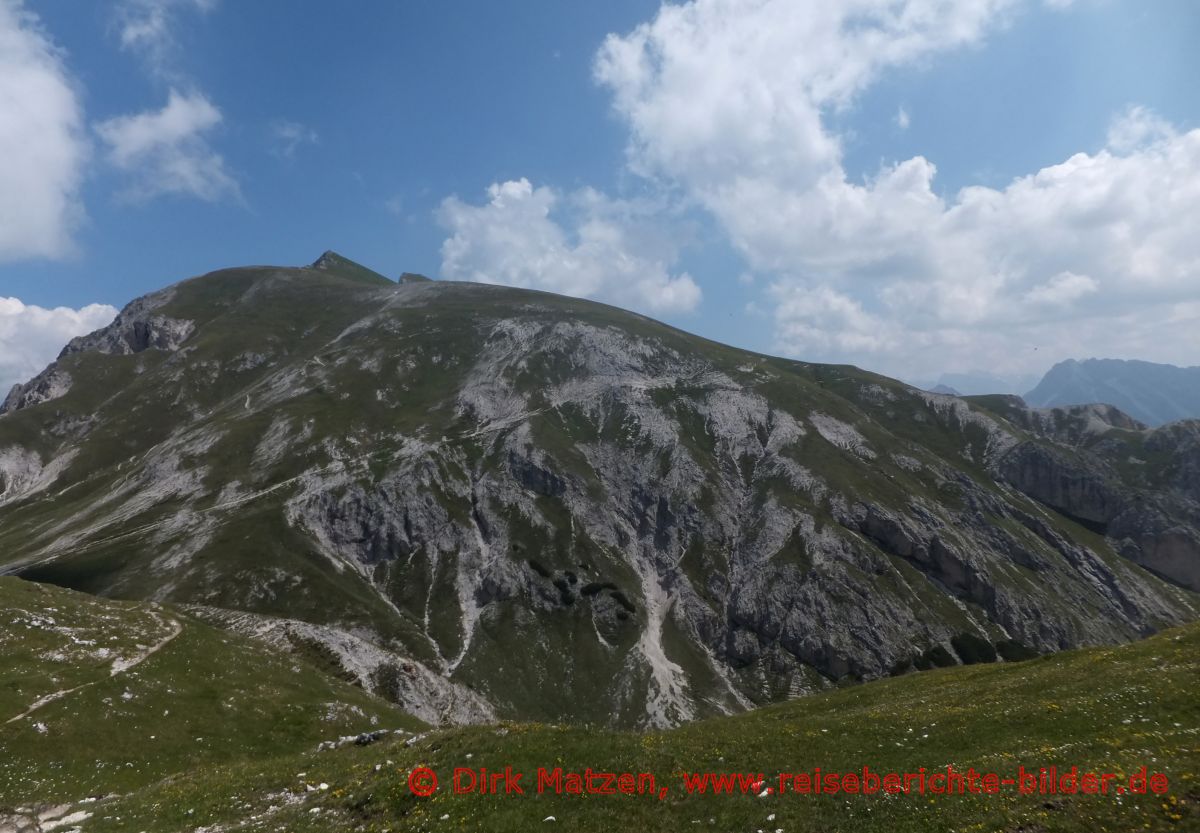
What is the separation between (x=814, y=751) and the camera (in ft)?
87.0

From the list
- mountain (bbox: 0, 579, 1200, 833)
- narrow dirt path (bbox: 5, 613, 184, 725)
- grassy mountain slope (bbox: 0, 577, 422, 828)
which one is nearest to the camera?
mountain (bbox: 0, 579, 1200, 833)

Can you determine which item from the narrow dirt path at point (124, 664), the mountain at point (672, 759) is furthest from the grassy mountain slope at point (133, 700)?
the mountain at point (672, 759)

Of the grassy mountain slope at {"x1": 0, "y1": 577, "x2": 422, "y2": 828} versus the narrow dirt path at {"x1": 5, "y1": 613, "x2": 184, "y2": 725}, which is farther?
the narrow dirt path at {"x1": 5, "y1": 613, "x2": 184, "y2": 725}

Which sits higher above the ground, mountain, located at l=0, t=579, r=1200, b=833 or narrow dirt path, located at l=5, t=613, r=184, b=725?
narrow dirt path, located at l=5, t=613, r=184, b=725

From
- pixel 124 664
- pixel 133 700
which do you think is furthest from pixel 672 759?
pixel 124 664

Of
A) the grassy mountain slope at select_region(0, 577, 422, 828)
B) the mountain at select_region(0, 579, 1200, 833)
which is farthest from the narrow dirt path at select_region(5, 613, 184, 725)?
the mountain at select_region(0, 579, 1200, 833)

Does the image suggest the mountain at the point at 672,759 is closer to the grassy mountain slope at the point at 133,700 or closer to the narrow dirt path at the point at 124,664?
the grassy mountain slope at the point at 133,700

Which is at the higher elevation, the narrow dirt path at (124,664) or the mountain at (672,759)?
the narrow dirt path at (124,664)

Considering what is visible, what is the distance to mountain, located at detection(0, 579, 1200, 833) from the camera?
19.7 meters

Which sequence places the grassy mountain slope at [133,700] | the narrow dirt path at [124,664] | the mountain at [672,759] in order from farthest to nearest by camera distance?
the narrow dirt path at [124,664] < the grassy mountain slope at [133,700] < the mountain at [672,759]

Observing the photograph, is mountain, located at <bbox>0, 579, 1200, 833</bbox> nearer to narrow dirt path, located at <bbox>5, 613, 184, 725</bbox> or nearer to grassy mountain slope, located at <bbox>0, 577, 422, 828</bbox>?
grassy mountain slope, located at <bbox>0, 577, 422, 828</bbox>

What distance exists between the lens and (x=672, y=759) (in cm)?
2495

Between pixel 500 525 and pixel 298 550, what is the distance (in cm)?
5661

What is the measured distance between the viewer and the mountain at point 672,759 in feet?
64.7
